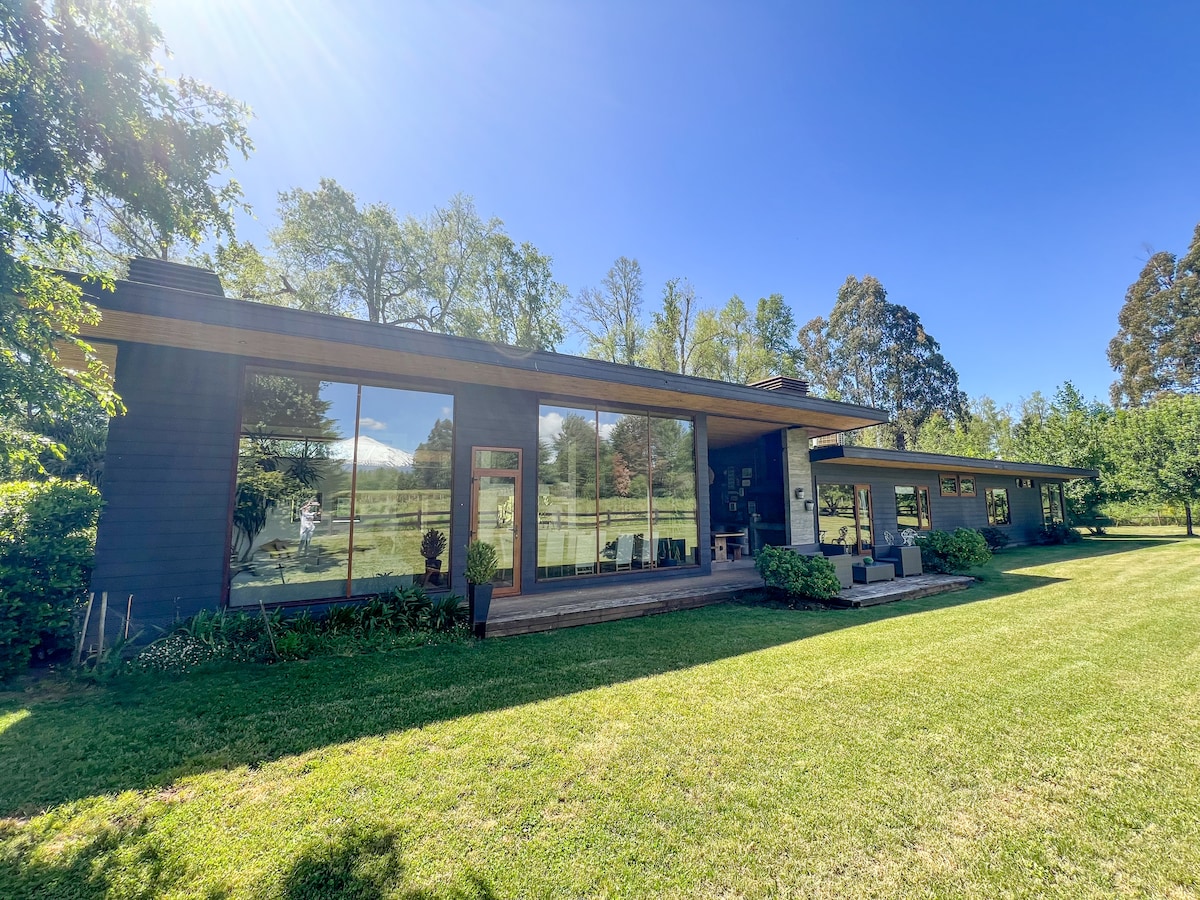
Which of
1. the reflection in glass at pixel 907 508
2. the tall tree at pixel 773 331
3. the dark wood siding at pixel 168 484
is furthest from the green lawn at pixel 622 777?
the tall tree at pixel 773 331

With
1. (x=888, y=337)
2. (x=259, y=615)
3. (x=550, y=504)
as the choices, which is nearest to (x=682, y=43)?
(x=550, y=504)

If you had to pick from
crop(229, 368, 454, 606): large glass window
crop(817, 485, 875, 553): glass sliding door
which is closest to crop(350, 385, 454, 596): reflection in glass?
crop(229, 368, 454, 606): large glass window

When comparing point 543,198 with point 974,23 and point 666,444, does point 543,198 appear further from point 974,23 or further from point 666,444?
point 974,23

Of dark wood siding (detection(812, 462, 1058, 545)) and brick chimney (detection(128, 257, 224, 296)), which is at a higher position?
brick chimney (detection(128, 257, 224, 296))

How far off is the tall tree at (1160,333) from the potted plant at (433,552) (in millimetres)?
39059

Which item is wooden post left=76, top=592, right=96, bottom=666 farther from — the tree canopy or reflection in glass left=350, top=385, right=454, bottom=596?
the tree canopy

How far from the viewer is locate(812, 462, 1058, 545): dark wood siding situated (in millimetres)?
11656

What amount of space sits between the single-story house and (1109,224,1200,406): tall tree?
32283 millimetres

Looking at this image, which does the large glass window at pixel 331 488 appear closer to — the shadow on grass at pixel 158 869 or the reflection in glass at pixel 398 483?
the reflection in glass at pixel 398 483

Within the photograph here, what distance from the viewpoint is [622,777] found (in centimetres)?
258

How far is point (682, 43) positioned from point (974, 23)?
601cm

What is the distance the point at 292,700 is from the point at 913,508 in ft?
48.0

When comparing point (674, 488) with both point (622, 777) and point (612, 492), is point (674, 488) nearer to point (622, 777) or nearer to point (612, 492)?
point (612, 492)

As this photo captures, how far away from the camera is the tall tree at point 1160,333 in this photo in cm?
2541
